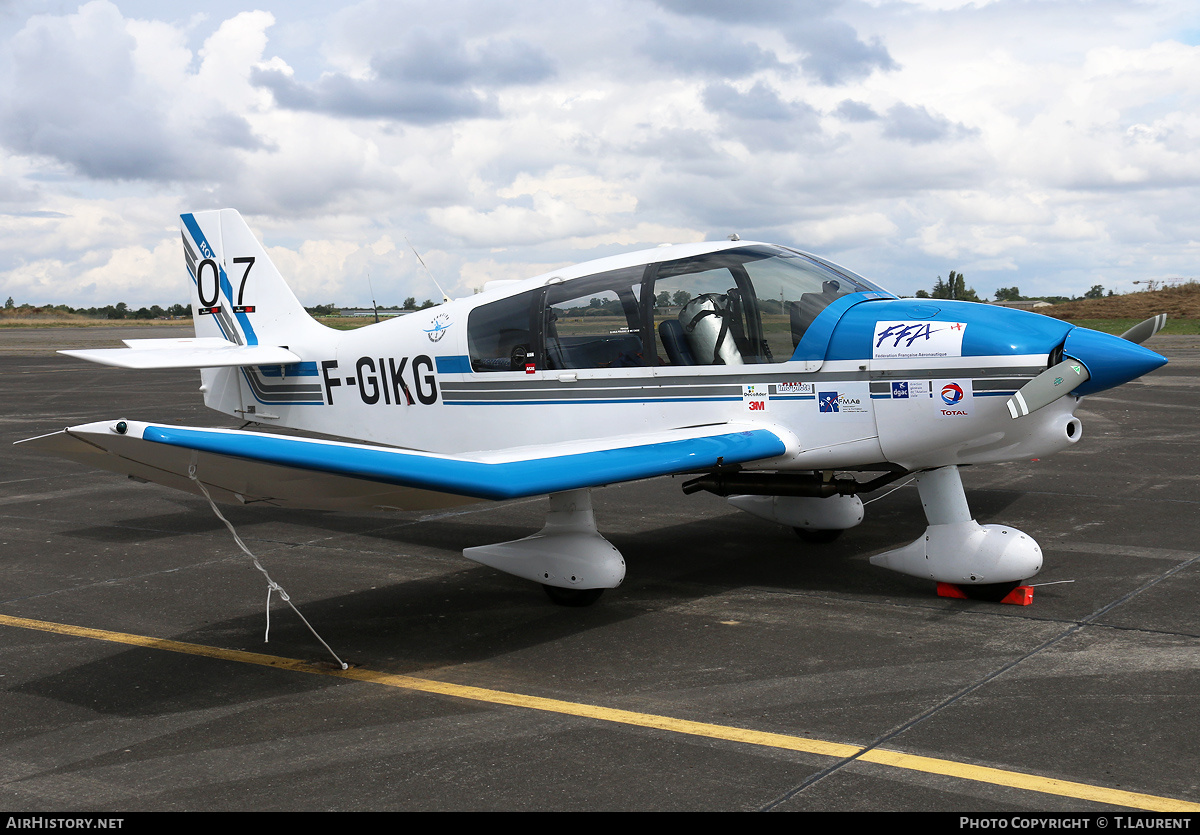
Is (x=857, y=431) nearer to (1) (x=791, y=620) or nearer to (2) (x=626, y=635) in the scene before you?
(1) (x=791, y=620)

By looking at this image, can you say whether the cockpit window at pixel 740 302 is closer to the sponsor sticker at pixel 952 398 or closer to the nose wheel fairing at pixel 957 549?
the sponsor sticker at pixel 952 398

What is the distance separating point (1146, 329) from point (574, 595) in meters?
3.96

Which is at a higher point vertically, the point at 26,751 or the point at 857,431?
the point at 857,431

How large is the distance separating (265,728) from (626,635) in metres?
2.11

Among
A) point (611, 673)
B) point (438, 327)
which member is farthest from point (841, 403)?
point (438, 327)

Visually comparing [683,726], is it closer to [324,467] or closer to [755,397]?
[324,467]

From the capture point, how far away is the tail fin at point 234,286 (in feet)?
31.2

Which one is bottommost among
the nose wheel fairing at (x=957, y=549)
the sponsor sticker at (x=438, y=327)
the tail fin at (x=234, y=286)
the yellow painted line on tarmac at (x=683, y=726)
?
the yellow painted line on tarmac at (x=683, y=726)

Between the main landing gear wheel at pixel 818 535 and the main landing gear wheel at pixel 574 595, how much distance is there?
2.24 meters

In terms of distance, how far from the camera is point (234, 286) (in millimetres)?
9789

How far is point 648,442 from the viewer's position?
6105 millimetres

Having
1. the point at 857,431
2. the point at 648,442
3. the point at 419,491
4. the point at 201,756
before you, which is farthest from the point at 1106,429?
the point at 201,756

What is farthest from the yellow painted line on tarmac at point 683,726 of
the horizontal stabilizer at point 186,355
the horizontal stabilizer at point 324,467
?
the horizontal stabilizer at point 186,355

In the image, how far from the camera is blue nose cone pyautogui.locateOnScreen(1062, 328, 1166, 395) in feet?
18.4
